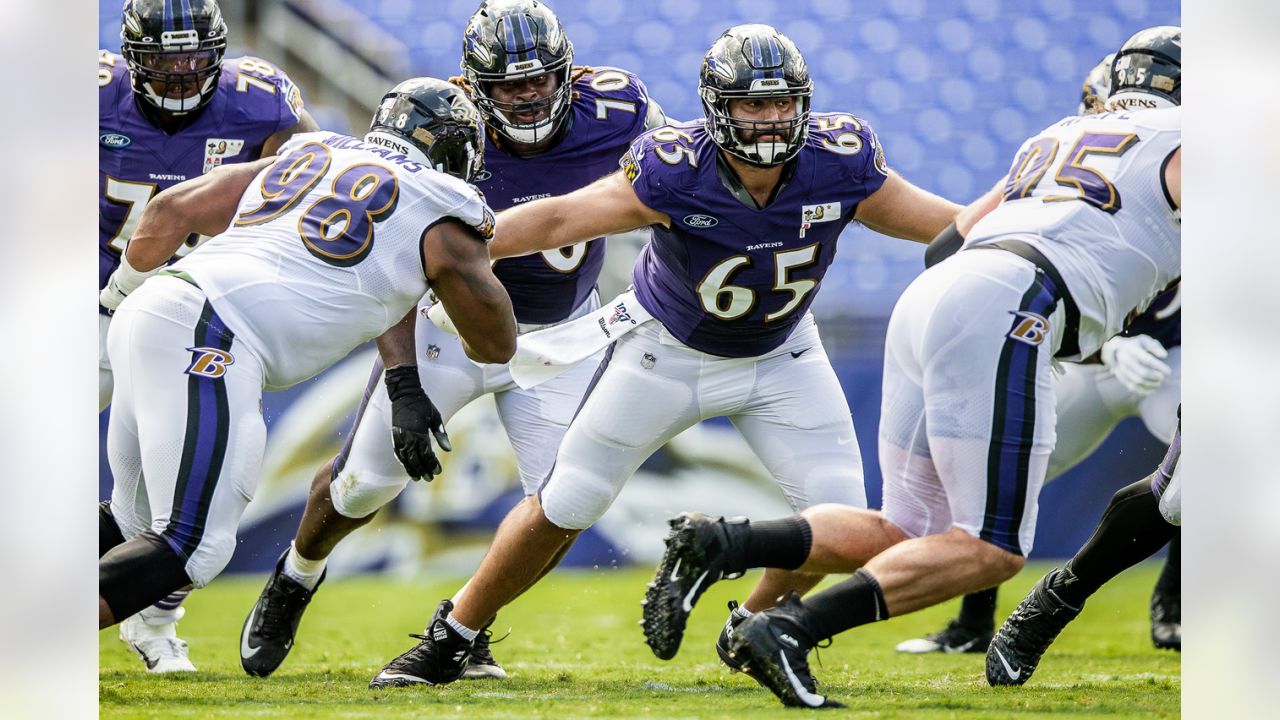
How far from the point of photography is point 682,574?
2684 mm

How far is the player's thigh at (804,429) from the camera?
10.2 ft

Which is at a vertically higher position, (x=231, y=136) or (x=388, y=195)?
(x=388, y=195)

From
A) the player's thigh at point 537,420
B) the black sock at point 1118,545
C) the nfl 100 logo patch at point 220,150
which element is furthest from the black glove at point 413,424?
the black sock at point 1118,545

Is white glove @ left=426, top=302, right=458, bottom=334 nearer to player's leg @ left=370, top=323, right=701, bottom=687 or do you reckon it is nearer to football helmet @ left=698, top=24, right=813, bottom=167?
player's leg @ left=370, top=323, right=701, bottom=687

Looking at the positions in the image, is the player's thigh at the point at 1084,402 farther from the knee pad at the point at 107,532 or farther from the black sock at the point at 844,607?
the knee pad at the point at 107,532

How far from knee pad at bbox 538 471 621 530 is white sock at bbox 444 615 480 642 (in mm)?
332

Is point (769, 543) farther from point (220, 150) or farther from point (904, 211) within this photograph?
point (220, 150)

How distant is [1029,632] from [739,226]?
1.12m

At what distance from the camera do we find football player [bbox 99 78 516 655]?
2.65 meters

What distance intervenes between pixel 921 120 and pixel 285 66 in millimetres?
2135
